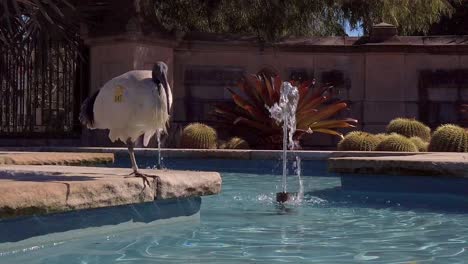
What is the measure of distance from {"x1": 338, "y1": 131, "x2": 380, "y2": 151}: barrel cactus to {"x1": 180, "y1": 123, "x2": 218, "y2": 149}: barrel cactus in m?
1.96

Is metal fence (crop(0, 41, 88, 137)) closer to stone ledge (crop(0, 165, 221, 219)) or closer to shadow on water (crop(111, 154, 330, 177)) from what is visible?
shadow on water (crop(111, 154, 330, 177))

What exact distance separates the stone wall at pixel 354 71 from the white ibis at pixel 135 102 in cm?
863

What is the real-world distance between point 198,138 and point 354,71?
3.72m

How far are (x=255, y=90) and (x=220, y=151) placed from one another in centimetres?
230

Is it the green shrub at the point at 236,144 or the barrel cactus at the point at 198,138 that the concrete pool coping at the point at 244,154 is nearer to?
the barrel cactus at the point at 198,138

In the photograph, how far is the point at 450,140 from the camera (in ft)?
32.3

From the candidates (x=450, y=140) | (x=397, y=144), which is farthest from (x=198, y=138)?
(x=450, y=140)

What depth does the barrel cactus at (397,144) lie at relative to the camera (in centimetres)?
977

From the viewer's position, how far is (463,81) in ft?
43.4

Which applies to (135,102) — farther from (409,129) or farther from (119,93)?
(409,129)

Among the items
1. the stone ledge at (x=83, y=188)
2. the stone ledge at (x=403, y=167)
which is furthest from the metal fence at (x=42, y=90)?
the stone ledge at (x=83, y=188)

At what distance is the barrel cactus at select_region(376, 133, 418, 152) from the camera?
32.1ft

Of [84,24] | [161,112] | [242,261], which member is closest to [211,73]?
[84,24]

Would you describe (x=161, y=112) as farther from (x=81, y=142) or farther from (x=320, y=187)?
(x=81, y=142)
